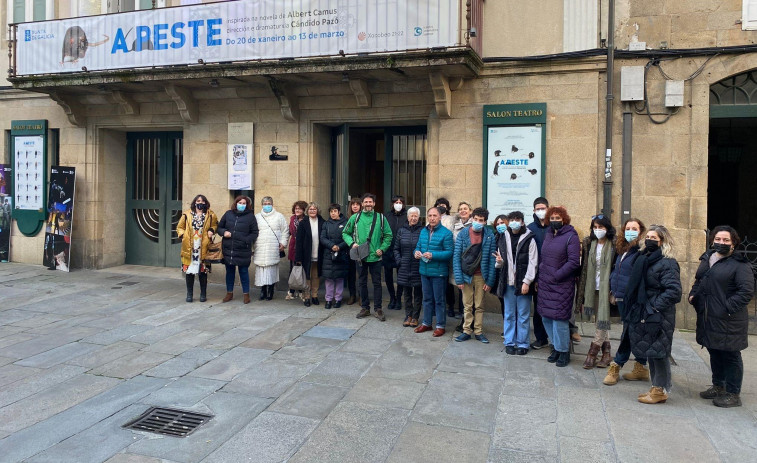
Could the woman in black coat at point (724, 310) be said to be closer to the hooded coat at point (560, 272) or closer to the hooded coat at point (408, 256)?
the hooded coat at point (560, 272)

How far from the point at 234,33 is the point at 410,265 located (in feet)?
16.9

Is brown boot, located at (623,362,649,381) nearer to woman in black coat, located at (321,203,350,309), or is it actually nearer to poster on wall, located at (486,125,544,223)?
poster on wall, located at (486,125,544,223)

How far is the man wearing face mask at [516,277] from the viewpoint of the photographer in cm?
681

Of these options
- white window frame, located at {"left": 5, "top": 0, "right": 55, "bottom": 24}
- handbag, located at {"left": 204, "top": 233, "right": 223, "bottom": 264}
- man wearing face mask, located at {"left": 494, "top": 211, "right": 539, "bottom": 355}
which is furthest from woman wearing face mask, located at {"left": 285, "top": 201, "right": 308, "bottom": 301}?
white window frame, located at {"left": 5, "top": 0, "right": 55, "bottom": 24}

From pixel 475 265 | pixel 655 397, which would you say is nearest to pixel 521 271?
pixel 475 265

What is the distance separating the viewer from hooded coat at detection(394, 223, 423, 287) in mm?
8031

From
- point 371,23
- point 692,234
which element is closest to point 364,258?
point 371,23

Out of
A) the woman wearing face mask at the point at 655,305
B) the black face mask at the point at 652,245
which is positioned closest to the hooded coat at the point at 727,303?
the woman wearing face mask at the point at 655,305

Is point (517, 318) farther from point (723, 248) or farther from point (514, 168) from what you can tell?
point (514, 168)

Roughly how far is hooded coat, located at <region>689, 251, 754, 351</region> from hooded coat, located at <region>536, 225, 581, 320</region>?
4.40ft

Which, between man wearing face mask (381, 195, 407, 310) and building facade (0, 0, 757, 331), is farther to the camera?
man wearing face mask (381, 195, 407, 310)

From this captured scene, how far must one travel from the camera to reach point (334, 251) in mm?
8781

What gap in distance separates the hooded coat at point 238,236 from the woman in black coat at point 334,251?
1.23m

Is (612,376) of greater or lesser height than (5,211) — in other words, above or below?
below
